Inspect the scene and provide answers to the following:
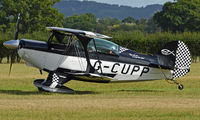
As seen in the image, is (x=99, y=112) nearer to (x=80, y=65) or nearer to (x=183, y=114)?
(x=183, y=114)

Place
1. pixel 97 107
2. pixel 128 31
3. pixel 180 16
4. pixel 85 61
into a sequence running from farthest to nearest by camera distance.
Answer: pixel 180 16, pixel 128 31, pixel 85 61, pixel 97 107

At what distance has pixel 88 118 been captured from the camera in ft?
40.7

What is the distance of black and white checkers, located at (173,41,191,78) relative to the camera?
63.3 feet

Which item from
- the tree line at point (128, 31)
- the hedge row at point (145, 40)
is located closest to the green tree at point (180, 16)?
the tree line at point (128, 31)

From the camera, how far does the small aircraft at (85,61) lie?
18.5 m

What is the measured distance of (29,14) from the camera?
→ 319 ft

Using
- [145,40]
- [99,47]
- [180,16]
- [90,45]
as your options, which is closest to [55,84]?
[90,45]

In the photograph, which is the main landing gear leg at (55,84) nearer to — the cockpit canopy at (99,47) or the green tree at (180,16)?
the cockpit canopy at (99,47)

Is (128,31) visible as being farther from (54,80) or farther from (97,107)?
(97,107)

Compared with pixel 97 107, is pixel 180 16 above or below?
below

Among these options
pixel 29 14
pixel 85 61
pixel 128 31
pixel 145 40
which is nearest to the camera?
pixel 85 61

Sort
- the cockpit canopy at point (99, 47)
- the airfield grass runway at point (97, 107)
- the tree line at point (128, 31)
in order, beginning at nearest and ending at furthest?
the airfield grass runway at point (97, 107) < the cockpit canopy at point (99, 47) < the tree line at point (128, 31)

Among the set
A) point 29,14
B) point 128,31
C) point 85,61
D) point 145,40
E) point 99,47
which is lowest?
point 29,14

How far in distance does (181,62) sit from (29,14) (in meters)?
80.3
